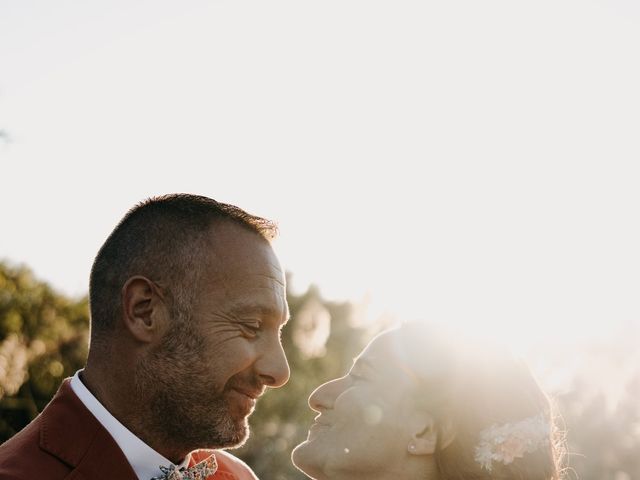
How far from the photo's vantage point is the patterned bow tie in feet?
11.7

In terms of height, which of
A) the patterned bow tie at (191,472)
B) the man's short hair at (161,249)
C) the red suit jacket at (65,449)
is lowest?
the patterned bow tie at (191,472)

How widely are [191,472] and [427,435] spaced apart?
118 cm

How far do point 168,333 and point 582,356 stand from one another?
13910 mm

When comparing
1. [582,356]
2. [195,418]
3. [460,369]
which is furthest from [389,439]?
[582,356]

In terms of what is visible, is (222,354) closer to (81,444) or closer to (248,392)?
(248,392)

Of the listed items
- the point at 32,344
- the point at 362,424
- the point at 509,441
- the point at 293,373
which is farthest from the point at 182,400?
the point at 293,373

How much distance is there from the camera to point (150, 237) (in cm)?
375

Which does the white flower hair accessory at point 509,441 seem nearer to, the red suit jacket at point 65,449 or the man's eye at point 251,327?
the man's eye at point 251,327

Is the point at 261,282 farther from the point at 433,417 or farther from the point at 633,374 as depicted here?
the point at 633,374

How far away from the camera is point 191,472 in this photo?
3.69m

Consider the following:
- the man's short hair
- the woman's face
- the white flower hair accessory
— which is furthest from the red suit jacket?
the white flower hair accessory

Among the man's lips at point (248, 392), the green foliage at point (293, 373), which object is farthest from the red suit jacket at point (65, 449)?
the green foliage at point (293, 373)

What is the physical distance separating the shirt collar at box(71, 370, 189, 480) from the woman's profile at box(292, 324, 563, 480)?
2.31ft

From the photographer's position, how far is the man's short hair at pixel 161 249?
3.68m
